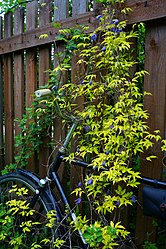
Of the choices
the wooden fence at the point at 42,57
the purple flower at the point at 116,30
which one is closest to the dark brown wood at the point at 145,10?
the wooden fence at the point at 42,57

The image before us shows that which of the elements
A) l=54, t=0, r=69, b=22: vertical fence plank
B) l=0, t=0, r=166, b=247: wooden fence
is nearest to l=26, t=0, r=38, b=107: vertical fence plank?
l=0, t=0, r=166, b=247: wooden fence

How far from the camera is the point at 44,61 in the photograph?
7.39 feet

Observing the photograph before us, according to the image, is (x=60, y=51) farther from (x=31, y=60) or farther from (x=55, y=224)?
(x=55, y=224)

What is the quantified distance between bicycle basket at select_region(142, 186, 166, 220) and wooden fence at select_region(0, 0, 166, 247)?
23cm

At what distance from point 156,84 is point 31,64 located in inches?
46.3

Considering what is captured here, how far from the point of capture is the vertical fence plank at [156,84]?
160 centimetres

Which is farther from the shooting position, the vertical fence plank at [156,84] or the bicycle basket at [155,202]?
the vertical fence plank at [156,84]

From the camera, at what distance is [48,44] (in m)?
2.21

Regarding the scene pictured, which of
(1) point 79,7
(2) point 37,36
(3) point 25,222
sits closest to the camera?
(3) point 25,222

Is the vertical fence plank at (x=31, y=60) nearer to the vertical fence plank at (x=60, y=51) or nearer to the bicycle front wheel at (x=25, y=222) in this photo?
A: the vertical fence plank at (x=60, y=51)

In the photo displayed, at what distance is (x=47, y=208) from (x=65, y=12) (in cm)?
139

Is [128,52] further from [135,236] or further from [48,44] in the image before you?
[135,236]

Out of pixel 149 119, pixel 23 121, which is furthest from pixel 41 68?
pixel 149 119

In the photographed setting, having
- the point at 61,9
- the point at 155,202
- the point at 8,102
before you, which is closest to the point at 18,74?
the point at 8,102
